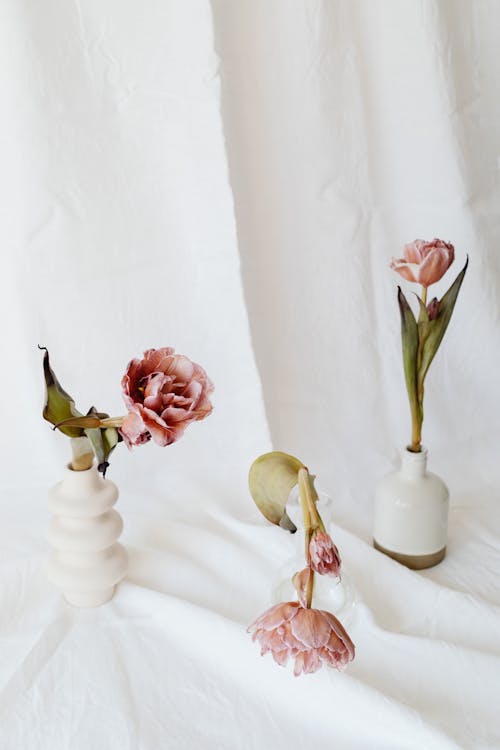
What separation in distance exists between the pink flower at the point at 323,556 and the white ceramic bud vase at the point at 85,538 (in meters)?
0.34

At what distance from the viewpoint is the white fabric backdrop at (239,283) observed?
922mm

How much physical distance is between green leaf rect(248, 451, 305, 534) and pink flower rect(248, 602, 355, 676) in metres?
0.17

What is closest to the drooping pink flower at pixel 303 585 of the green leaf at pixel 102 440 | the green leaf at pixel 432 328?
the green leaf at pixel 102 440

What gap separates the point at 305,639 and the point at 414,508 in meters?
0.40

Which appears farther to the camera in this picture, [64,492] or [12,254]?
[12,254]

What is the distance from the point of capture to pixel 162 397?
0.73 metres

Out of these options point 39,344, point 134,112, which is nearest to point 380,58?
point 134,112

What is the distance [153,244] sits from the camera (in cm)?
111

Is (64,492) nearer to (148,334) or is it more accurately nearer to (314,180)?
(148,334)

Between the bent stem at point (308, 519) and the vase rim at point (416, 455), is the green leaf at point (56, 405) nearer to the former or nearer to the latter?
the bent stem at point (308, 519)

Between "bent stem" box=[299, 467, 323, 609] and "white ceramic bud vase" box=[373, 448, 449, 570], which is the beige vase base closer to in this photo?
"white ceramic bud vase" box=[373, 448, 449, 570]

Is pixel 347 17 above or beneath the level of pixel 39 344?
above

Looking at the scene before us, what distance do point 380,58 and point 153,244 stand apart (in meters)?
0.41

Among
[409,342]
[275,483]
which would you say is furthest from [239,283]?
[275,483]
